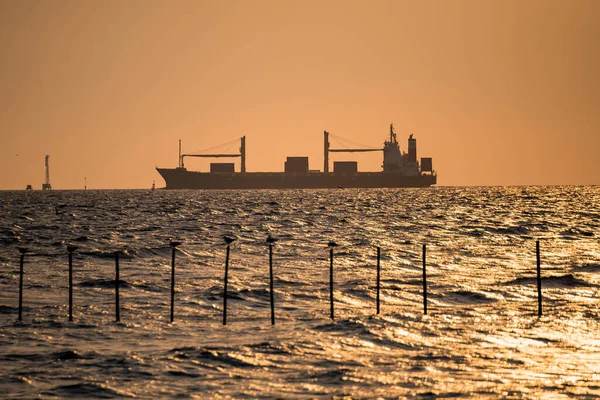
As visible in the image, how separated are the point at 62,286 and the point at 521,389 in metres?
18.5

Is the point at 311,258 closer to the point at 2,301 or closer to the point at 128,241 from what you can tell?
the point at 128,241

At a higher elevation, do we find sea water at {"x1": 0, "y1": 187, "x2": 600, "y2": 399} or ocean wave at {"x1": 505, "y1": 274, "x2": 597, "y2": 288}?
ocean wave at {"x1": 505, "y1": 274, "x2": 597, "y2": 288}

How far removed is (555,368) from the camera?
1766 cm

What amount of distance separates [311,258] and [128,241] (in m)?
13.9

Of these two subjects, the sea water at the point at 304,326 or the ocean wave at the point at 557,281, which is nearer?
the sea water at the point at 304,326

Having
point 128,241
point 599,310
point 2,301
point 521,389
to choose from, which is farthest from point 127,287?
point 128,241

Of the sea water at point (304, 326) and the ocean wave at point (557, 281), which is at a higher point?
the ocean wave at point (557, 281)

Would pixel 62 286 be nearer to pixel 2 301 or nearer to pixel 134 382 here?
pixel 2 301

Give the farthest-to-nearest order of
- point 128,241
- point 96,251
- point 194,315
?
point 128,241 → point 96,251 → point 194,315

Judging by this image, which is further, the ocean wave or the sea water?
the ocean wave

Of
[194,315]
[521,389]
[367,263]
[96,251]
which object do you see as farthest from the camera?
[96,251]

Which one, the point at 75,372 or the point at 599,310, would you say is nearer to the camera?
the point at 75,372

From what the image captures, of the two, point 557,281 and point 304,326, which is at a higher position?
point 557,281

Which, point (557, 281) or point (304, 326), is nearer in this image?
point (304, 326)
